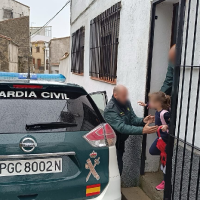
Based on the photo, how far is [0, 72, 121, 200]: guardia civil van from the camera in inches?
76.3

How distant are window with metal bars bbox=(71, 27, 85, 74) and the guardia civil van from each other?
5794 mm

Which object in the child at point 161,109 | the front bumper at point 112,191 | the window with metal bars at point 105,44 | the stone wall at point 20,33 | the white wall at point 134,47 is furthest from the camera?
the stone wall at point 20,33

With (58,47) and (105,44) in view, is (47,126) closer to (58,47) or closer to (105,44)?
(105,44)

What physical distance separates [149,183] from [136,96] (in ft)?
4.21

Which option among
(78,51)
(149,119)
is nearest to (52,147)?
(149,119)

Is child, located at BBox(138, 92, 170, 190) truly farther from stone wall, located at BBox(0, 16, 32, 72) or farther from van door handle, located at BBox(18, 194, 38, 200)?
stone wall, located at BBox(0, 16, 32, 72)

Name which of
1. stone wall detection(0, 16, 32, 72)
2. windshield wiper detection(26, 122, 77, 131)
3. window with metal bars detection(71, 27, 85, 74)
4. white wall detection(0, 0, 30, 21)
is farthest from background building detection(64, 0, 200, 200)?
white wall detection(0, 0, 30, 21)

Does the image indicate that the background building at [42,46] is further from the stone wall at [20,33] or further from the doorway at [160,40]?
the doorway at [160,40]

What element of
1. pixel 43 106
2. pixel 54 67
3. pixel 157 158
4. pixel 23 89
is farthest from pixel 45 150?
pixel 54 67

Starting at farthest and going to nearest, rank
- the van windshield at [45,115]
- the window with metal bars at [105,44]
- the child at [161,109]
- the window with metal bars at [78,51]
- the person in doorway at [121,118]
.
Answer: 1. the window with metal bars at [78,51]
2. the window with metal bars at [105,44]
3. the person in doorway at [121,118]
4. the child at [161,109]
5. the van windshield at [45,115]

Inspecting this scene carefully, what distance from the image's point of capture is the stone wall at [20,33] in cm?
2685

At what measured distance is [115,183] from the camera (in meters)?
2.26

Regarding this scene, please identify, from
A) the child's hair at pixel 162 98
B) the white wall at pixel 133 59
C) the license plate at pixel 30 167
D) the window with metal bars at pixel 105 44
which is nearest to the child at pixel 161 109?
the child's hair at pixel 162 98

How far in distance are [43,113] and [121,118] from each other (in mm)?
1275
